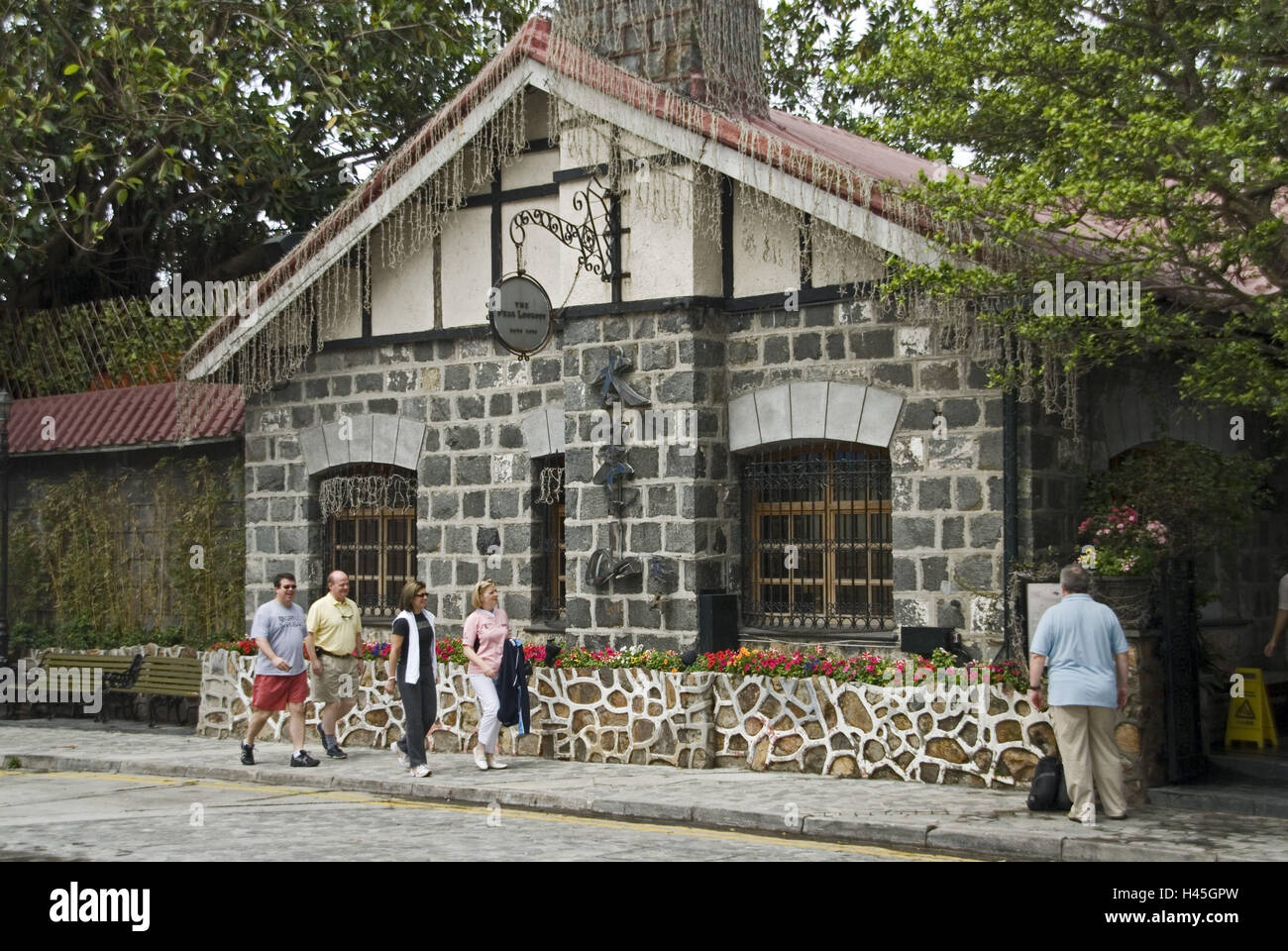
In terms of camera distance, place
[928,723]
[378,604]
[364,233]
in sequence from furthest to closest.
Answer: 1. [378,604]
2. [364,233]
3. [928,723]

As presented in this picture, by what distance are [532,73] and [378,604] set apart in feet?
18.8

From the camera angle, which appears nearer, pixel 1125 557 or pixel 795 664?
pixel 1125 557

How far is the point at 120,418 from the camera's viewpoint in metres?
19.5

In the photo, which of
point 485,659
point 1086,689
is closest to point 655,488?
point 485,659

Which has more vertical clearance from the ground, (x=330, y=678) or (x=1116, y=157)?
(x=1116, y=157)

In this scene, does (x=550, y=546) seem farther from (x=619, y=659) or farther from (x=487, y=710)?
(x=487, y=710)

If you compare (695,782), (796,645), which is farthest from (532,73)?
(695,782)

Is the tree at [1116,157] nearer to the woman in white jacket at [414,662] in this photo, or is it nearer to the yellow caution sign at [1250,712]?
the yellow caution sign at [1250,712]

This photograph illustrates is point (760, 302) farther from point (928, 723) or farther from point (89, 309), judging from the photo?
point (89, 309)

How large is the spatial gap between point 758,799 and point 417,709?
11.3 feet

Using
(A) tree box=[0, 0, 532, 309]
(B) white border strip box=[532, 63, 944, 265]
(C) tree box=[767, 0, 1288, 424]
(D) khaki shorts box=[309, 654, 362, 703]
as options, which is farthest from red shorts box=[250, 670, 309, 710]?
(A) tree box=[0, 0, 532, 309]

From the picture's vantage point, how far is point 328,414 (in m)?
17.5

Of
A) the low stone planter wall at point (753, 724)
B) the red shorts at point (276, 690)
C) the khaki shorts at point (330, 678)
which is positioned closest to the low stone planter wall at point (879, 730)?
the low stone planter wall at point (753, 724)

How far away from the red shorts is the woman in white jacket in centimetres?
104
